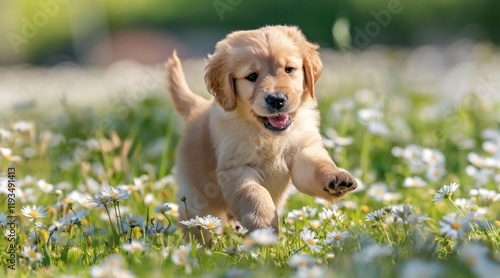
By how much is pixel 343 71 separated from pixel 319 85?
99 centimetres

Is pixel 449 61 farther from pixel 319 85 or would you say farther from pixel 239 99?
pixel 239 99

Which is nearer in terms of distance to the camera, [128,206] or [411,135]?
[128,206]

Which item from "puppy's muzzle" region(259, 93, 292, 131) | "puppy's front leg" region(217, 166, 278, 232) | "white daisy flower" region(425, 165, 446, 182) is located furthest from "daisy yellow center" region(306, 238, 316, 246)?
"white daisy flower" region(425, 165, 446, 182)

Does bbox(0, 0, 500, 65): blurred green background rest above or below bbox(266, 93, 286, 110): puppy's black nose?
below

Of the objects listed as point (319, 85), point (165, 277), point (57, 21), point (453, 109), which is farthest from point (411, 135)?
point (57, 21)

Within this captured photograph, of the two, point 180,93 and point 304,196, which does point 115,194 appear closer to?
point 180,93

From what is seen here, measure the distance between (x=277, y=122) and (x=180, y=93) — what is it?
2.21 ft

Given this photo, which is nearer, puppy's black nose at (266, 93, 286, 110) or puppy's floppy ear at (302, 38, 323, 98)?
puppy's black nose at (266, 93, 286, 110)

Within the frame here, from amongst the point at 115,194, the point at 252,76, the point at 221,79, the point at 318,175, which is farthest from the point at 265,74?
the point at 115,194

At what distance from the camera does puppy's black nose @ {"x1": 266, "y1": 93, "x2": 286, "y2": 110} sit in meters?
2.33

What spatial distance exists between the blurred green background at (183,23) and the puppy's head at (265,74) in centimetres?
580

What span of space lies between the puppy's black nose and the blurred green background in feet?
19.8

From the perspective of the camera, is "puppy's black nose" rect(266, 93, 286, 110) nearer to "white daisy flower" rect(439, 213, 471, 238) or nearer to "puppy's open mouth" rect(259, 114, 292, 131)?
"puppy's open mouth" rect(259, 114, 292, 131)

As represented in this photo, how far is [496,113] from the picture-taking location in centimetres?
411
